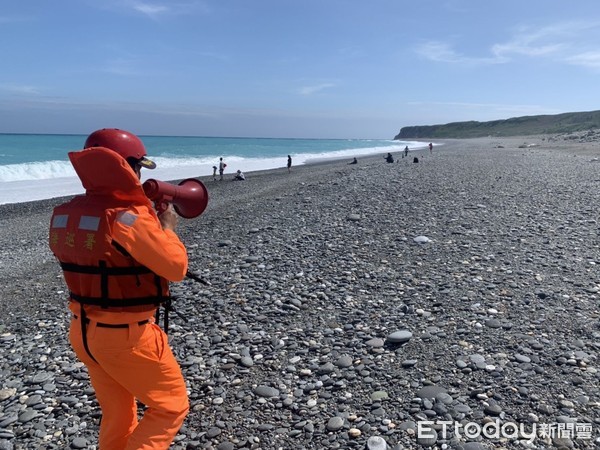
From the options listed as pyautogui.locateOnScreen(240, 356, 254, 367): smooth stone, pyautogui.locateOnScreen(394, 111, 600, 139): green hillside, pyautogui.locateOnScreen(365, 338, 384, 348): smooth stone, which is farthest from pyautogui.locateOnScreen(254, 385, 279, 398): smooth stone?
pyautogui.locateOnScreen(394, 111, 600, 139): green hillside

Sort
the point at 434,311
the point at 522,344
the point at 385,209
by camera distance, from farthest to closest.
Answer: the point at 385,209 → the point at 434,311 → the point at 522,344

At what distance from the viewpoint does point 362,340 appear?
17.2 ft

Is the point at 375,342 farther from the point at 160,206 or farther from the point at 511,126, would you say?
the point at 511,126

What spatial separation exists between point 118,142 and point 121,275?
74 cm

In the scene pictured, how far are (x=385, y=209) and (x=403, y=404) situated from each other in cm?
769

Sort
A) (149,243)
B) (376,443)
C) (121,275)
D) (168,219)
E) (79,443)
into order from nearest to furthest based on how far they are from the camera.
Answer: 1. (149,243)
2. (121,275)
3. (168,219)
4. (376,443)
5. (79,443)

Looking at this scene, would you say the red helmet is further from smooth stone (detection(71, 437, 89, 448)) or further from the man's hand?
smooth stone (detection(71, 437, 89, 448))

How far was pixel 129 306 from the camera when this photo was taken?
280cm

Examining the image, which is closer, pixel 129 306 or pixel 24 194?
pixel 129 306

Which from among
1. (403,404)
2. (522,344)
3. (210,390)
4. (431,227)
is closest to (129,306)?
(210,390)

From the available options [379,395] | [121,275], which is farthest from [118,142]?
[379,395]

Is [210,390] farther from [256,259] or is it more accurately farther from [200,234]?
[200,234]

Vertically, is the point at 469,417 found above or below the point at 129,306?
below

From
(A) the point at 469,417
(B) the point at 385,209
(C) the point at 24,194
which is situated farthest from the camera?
(C) the point at 24,194
